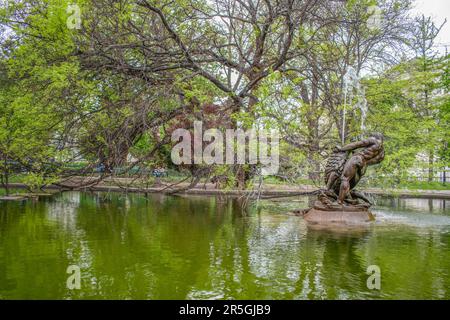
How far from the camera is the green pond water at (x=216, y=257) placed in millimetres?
5031

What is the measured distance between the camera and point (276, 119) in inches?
412

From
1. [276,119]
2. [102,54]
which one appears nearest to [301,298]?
[276,119]

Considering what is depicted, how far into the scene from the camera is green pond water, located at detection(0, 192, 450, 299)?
16.5 ft

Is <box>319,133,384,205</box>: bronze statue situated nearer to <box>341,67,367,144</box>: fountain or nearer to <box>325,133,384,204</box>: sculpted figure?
<box>325,133,384,204</box>: sculpted figure

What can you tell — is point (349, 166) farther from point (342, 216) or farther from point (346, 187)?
point (342, 216)

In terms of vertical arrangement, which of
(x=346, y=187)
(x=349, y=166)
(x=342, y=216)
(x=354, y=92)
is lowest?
(x=342, y=216)

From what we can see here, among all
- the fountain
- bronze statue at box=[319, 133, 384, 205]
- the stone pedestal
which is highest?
the fountain

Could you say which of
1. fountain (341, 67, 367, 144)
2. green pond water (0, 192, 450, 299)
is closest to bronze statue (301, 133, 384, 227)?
green pond water (0, 192, 450, 299)

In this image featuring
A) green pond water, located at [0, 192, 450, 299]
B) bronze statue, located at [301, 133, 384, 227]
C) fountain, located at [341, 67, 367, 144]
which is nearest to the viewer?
green pond water, located at [0, 192, 450, 299]

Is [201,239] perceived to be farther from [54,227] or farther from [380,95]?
[380,95]

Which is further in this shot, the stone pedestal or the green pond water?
the stone pedestal

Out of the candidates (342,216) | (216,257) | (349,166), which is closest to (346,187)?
(349,166)

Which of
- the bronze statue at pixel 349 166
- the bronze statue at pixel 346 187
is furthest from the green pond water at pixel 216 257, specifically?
the bronze statue at pixel 349 166

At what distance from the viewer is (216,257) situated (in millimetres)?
6719
